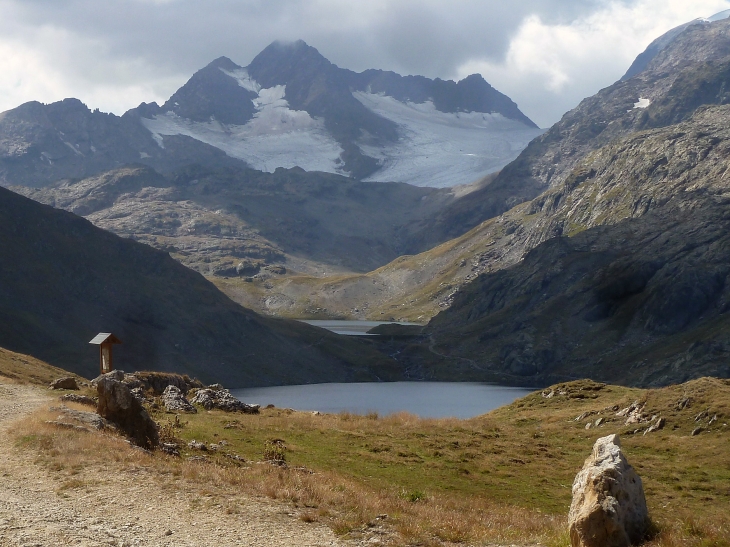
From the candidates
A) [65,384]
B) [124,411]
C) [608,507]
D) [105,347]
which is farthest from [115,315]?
[608,507]

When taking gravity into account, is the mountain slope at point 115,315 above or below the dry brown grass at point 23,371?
above

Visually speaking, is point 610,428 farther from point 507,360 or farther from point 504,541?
point 507,360

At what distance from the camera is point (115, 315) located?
17125cm

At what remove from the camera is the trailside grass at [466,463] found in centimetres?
1834

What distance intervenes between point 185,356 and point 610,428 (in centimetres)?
13920

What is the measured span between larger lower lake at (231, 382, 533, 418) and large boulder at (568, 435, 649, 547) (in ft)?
285

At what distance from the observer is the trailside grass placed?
1834 centimetres

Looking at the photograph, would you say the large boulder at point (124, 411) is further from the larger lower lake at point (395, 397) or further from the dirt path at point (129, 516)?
the larger lower lake at point (395, 397)

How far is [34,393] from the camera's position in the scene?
3756 centimetres

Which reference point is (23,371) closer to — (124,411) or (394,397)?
(124,411)

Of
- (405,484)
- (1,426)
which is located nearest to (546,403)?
(405,484)

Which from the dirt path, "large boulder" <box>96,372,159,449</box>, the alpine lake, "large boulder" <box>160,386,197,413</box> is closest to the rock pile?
"large boulder" <box>160,386,197,413</box>

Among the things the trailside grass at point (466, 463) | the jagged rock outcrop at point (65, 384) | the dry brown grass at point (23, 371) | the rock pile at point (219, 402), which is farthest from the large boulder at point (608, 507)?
the dry brown grass at point (23, 371)

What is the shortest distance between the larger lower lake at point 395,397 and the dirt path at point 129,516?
83582mm
